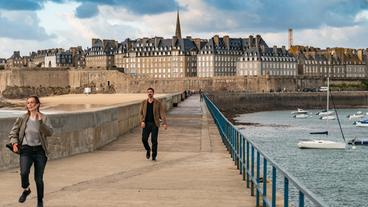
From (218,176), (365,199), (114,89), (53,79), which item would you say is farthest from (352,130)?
(53,79)

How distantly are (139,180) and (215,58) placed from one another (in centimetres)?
12119

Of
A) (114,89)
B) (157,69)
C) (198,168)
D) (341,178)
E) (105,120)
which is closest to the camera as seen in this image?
(198,168)

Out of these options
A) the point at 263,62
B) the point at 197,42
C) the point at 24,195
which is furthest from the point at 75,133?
the point at 197,42

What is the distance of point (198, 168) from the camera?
1101 centimetres

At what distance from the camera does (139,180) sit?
9656 millimetres

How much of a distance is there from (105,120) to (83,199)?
22.8ft

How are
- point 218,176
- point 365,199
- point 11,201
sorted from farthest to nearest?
point 365,199 → point 218,176 → point 11,201

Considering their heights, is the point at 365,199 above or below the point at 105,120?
below

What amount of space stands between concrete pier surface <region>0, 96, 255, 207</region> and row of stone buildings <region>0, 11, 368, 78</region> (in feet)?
360

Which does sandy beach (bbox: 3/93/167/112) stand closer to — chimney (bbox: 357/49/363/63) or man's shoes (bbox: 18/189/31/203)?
man's shoes (bbox: 18/189/31/203)

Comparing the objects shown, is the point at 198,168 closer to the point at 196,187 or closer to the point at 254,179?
the point at 196,187

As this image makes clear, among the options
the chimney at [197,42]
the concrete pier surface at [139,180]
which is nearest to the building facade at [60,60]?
the chimney at [197,42]

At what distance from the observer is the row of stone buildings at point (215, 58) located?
425 feet

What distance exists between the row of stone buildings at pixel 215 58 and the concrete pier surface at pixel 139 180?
110 meters
